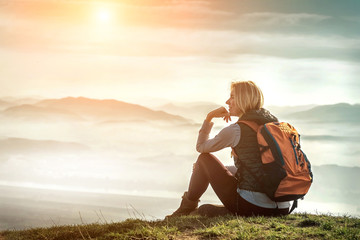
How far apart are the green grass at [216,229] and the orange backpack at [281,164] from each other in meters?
0.54

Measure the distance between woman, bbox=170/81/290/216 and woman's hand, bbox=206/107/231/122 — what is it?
26 centimetres

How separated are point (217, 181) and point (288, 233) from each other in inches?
65.2

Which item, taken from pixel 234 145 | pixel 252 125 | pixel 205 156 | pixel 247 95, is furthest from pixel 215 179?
pixel 247 95

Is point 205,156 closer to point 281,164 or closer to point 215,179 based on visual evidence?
point 215,179

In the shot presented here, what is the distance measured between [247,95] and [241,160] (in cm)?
114

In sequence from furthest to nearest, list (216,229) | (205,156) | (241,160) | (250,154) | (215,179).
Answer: (205,156)
(215,179)
(241,160)
(250,154)
(216,229)

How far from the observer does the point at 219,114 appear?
9.52 m

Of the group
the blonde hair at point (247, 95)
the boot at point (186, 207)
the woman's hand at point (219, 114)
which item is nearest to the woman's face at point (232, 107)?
the blonde hair at point (247, 95)

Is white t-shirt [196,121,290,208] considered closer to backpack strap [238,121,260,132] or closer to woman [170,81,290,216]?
woman [170,81,290,216]

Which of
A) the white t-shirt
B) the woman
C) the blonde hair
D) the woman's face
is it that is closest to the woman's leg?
the woman

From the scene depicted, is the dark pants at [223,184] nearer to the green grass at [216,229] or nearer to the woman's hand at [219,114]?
the green grass at [216,229]

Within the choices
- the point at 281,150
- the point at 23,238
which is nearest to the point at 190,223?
the point at 281,150

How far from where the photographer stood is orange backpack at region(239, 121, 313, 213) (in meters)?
8.41

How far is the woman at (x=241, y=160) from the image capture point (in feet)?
28.1
